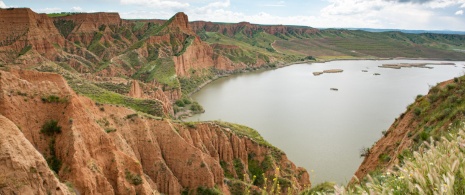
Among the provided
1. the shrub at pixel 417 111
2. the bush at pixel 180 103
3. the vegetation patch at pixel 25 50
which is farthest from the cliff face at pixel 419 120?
the vegetation patch at pixel 25 50

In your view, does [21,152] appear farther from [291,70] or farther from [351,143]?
[291,70]

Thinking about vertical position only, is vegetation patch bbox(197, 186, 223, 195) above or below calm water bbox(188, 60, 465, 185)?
above

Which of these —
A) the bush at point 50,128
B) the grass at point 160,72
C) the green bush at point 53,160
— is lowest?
the grass at point 160,72

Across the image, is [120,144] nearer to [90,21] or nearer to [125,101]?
[125,101]

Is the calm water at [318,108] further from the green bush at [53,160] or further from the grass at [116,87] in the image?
the green bush at [53,160]

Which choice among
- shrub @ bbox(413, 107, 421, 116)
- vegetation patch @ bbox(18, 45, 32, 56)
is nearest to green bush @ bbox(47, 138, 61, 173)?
shrub @ bbox(413, 107, 421, 116)

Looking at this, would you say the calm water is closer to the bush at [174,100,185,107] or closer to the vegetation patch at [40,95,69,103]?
the bush at [174,100,185,107]
